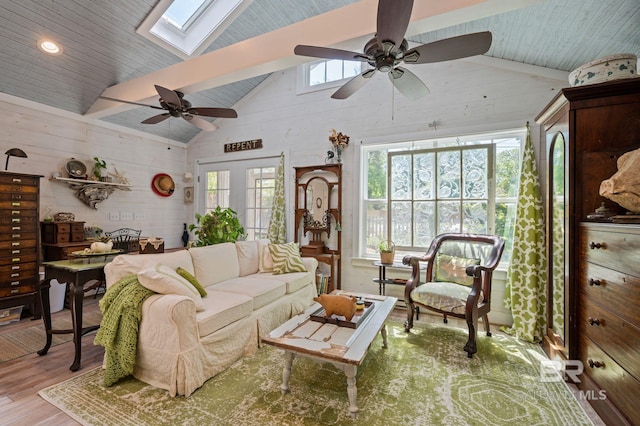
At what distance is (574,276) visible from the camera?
6.82 ft

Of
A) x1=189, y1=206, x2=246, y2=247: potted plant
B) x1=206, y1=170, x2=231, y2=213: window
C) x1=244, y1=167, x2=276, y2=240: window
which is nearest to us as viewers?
x1=189, y1=206, x2=246, y2=247: potted plant

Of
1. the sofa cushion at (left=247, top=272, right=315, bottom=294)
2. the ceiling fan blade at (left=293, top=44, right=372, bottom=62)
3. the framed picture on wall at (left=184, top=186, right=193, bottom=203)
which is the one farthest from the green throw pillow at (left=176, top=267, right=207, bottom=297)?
the framed picture on wall at (left=184, top=186, right=193, bottom=203)

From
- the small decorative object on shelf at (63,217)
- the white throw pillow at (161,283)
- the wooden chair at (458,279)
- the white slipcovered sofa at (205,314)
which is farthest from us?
the small decorative object on shelf at (63,217)

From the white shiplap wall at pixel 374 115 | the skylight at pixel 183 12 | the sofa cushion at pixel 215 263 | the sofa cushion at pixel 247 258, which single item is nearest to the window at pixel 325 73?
the white shiplap wall at pixel 374 115

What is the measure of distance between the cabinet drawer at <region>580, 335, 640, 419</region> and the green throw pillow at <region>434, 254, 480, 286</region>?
109 centimetres

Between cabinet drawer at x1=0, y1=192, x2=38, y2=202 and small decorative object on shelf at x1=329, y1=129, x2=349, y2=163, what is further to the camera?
small decorative object on shelf at x1=329, y1=129, x2=349, y2=163

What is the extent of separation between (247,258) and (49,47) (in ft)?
10.3

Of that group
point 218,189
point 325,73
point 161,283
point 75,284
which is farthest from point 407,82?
point 218,189

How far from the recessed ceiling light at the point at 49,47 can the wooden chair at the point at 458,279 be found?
4.42 m

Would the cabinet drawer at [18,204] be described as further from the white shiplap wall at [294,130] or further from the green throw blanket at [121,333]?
the green throw blanket at [121,333]

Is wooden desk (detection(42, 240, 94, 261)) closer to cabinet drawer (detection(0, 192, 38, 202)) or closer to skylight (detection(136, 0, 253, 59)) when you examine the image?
cabinet drawer (detection(0, 192, 38, 202))

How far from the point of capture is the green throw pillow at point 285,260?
3.43 metres

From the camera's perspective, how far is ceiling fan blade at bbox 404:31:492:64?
5.67ft

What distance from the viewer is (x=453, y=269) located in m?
3.12
